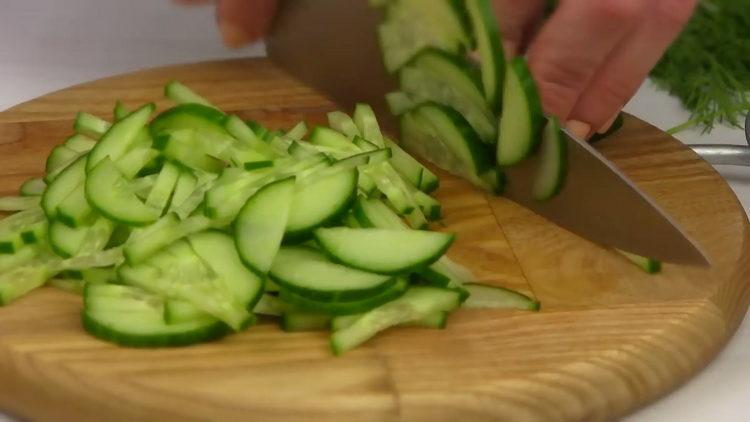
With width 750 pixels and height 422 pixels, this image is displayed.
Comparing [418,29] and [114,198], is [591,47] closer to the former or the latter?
[418,29]

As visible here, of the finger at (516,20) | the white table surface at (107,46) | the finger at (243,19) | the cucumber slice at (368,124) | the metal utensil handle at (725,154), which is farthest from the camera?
the white table surface at (107,46)

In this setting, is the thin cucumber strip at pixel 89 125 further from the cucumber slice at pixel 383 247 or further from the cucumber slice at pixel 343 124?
the cucumber slice at pixel 383 247

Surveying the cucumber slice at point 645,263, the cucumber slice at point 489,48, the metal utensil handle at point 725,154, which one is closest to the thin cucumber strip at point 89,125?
the cucumber slice at point 489,48

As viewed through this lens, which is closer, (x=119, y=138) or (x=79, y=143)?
(x=119, y=138)

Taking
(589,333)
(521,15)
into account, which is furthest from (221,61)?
(589,333)

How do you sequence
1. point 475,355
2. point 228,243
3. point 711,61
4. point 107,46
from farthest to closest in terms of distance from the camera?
point 107,46 → point 711,61 → point 228,243 → point 475,355

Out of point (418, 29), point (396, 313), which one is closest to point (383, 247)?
point (396, 313)

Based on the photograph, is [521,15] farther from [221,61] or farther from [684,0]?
[221,61]
